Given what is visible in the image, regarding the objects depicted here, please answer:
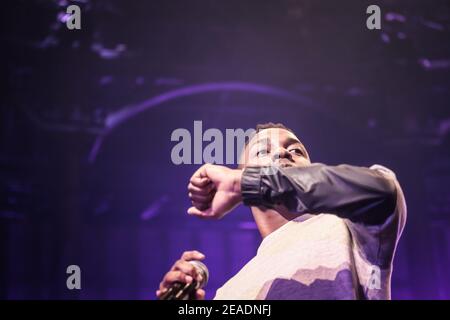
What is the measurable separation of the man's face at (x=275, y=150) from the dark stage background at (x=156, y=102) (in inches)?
42.8

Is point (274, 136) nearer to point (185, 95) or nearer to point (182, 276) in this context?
point (182, 276)

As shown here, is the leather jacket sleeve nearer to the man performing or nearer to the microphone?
the man performing

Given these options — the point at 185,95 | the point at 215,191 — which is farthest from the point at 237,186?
the point at 185,95

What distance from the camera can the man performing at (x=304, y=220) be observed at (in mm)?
777

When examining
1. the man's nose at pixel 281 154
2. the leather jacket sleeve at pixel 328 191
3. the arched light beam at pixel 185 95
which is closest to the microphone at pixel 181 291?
the leather jacket sleeve at pixel 328 191

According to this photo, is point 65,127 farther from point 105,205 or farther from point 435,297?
point 435,297

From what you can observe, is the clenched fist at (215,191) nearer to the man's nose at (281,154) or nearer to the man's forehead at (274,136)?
the man's nose at (281,154)

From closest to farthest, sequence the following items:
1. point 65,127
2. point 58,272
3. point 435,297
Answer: point 58,272
point 65,127
point 435,297

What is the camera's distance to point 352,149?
2.63 m

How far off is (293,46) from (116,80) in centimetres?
103

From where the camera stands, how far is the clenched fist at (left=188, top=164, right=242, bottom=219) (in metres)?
0.85

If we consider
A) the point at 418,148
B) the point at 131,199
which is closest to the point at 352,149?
the point at 418,148
